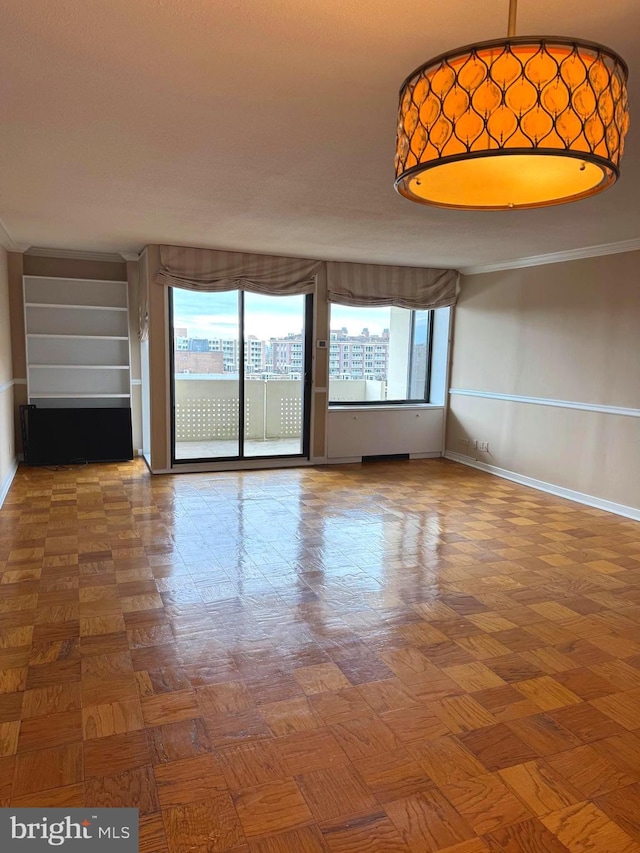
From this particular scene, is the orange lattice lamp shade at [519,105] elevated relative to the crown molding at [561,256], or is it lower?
lower

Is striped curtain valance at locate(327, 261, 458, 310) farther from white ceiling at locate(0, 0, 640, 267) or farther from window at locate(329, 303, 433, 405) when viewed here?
white ceiling at locate(0, 0, 640, 267)

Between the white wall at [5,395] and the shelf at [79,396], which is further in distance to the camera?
the shelf at [79,396]

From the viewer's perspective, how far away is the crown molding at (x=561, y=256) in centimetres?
491

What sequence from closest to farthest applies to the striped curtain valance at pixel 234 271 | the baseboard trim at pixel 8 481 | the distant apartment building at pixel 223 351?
the baseboard trim at pixel 8 481, the striped curtain valance at pixel 234 271, the distant apartment building at pixel 223 351

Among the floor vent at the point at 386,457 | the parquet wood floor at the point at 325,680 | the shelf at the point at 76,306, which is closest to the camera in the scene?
the parquet wood floor at the point at 325,680

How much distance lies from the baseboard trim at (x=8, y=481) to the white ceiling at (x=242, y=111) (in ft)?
7.29

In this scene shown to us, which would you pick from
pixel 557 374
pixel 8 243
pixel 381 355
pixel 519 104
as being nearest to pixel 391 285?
pixel 381 355

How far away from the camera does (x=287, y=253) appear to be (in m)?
6.05

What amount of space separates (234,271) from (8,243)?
7.36ft

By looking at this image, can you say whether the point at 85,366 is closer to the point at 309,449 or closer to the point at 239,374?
the point at 239,374

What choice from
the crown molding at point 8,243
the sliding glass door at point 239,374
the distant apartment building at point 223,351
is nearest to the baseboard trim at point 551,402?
the sliding glass door at point 239,374

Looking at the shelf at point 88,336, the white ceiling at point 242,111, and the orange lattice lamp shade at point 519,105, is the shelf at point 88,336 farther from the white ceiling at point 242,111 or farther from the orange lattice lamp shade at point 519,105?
the orange lattice lamp shade at point 519,105

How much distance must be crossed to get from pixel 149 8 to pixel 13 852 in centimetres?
244

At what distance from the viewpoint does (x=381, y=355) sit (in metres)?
7.21
